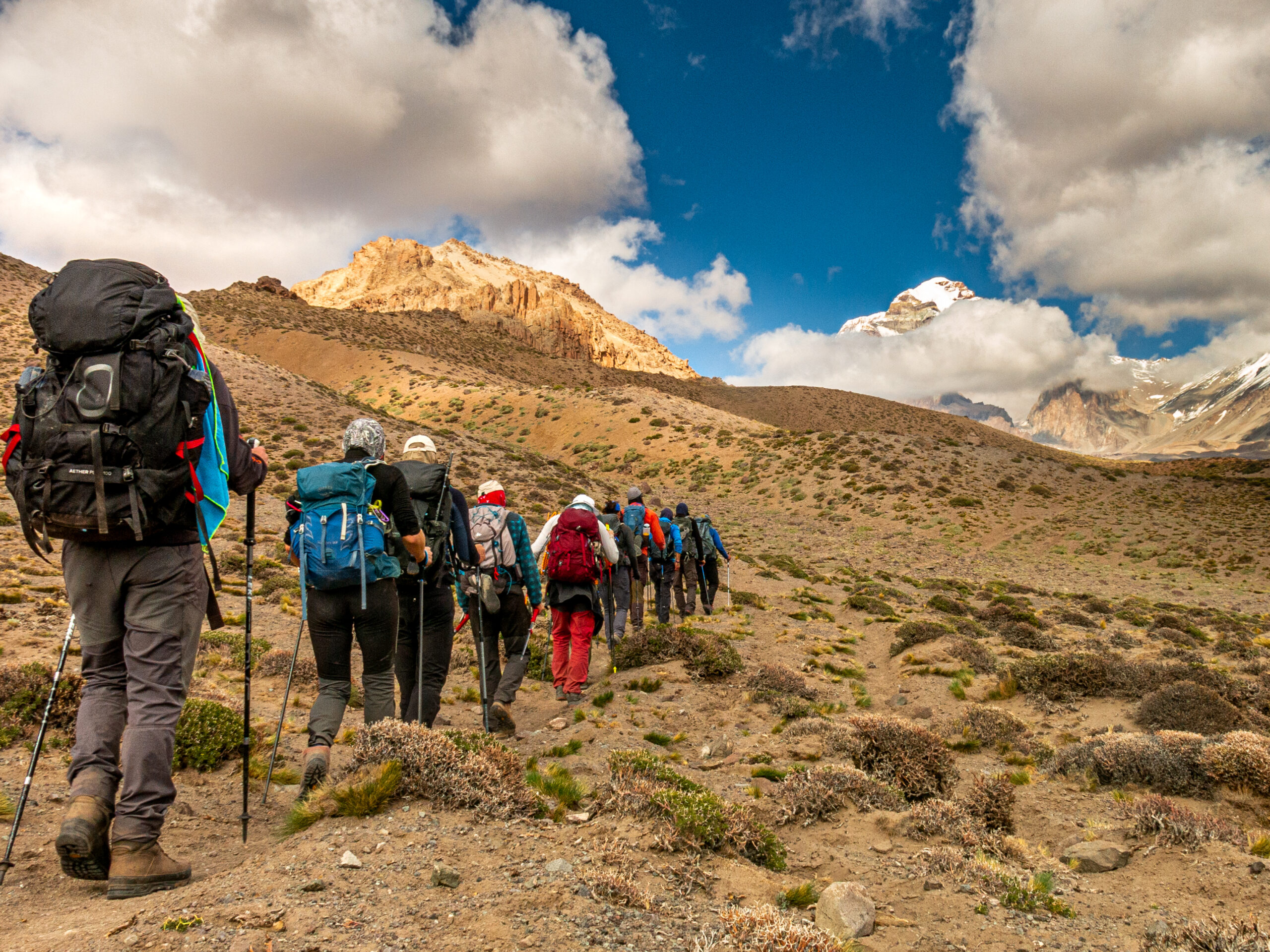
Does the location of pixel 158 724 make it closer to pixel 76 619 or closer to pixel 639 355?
pixel 76 619

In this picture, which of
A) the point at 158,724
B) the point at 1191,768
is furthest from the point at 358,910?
the point at 1191,768

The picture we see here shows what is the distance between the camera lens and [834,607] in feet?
59.1

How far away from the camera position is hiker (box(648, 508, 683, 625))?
1362 cm

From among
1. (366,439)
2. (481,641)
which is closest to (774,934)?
(366,439)

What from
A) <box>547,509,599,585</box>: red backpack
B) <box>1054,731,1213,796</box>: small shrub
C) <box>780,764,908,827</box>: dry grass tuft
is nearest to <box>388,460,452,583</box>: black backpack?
<box>547,509,599,585</box>: red backpack

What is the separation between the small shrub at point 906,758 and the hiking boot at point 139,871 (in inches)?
210

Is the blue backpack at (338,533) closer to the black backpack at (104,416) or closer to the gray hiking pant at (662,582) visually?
the black backpack at (104,416)

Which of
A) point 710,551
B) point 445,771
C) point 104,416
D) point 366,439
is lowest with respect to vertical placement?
point 445,771

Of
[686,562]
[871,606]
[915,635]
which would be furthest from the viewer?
[871,606]

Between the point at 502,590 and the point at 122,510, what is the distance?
432 centimetres

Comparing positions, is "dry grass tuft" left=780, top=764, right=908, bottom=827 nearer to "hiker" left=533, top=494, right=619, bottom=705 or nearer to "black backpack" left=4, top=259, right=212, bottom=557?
"hiker" left=533, top=494, right=619, bottom=705

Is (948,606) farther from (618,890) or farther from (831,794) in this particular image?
(618,890)

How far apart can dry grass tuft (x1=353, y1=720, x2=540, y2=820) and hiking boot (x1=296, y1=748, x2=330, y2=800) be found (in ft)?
1.50

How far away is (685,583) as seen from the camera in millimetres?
14820
